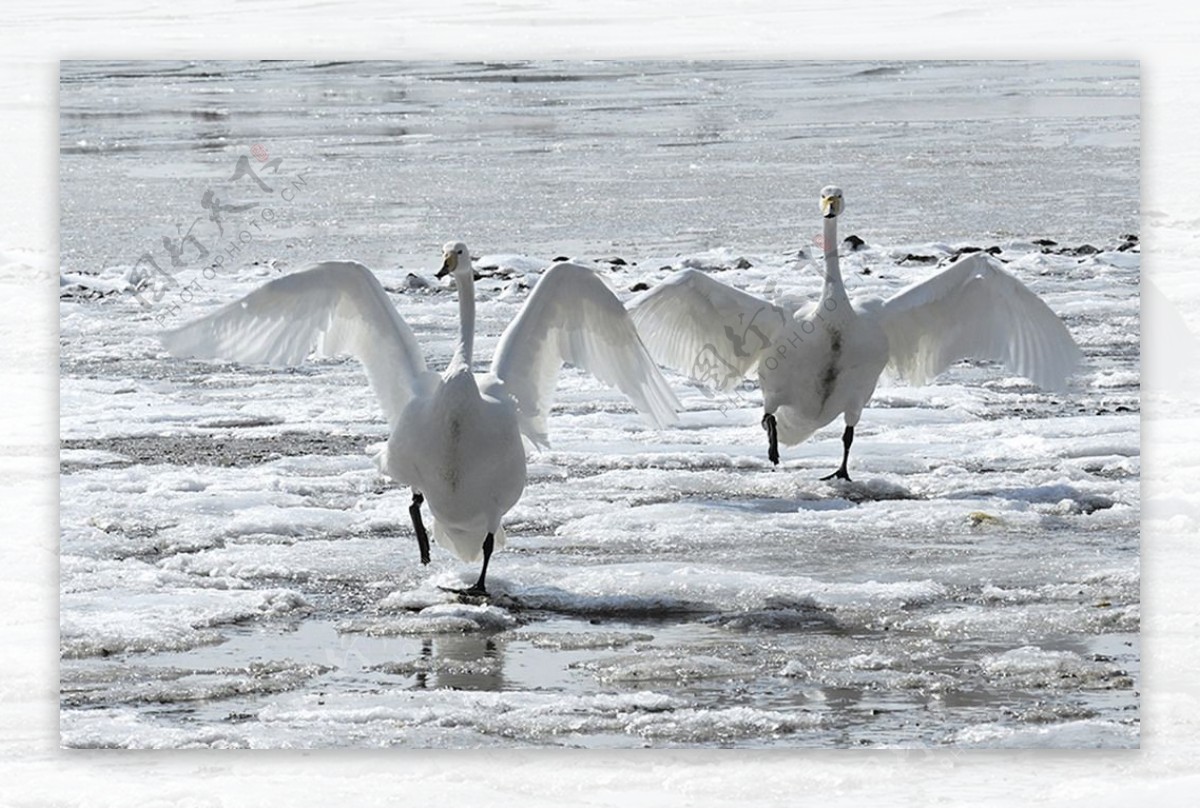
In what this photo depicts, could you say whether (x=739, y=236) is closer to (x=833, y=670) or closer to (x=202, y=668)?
(x=833, y=670)

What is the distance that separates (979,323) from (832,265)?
48 cm

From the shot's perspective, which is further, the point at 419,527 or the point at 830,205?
the point at 830,205

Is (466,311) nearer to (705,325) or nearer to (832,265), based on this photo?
(705,325)

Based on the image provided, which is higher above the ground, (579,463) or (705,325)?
(705,325)

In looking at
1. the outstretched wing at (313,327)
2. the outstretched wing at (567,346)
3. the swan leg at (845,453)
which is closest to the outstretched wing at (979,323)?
the swan leg at (845,453)

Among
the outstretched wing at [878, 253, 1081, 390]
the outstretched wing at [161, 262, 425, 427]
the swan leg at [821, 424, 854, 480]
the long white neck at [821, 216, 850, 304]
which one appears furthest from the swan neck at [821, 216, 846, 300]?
the outstretched wing at [161, 262, 425, 427]

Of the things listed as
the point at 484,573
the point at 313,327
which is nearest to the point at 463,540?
the point at 484,573

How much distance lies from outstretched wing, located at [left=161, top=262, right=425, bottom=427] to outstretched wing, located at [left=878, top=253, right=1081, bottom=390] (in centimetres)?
170

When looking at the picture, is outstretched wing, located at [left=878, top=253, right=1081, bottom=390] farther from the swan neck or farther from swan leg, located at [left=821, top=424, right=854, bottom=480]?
swan leg, located at [left=821, top=424, right=854, bottom=480]

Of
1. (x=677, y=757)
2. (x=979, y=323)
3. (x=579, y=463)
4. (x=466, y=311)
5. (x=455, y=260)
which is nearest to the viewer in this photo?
(x=677, y=757)

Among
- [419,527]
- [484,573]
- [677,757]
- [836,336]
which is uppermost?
[836,336]

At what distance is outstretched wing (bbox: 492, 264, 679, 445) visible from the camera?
6.45 m

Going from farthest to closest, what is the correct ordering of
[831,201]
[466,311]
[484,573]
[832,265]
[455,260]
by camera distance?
[832,265]
[831,201]
[484,573]
[466,311]
[455,260]

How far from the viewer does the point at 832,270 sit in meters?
7.50
